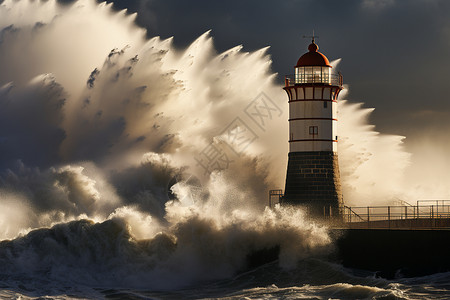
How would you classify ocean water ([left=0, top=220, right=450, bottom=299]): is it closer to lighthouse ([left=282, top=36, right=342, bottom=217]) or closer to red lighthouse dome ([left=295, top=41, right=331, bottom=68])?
lighthouse ([left=282, top=36, right=342, bottom=217])

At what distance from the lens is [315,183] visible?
37344 millimetres

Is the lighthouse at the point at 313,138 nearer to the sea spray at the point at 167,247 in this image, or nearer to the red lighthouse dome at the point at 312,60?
the red lighthouse dome at the point at 312,60

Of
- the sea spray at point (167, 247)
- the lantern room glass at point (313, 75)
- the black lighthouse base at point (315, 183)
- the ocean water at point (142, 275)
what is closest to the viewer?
the ocean water at point (142, 275)

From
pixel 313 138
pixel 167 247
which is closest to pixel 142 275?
pixel 167 247

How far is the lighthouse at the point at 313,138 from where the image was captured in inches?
1470

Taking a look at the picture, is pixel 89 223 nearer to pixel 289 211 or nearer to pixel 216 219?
pixel 216 219

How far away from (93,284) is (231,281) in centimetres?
502

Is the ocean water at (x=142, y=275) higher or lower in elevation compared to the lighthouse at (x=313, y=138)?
lower

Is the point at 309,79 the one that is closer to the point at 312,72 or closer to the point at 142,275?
the point at 312,72

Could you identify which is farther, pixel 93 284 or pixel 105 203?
pixel 105 203

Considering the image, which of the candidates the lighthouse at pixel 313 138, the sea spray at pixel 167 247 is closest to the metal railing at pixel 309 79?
the lighthouse at pixel 313 138

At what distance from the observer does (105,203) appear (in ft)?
156

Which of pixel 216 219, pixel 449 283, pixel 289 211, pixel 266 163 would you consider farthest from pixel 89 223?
pixel 449 283

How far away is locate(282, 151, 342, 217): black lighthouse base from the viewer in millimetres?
37250
